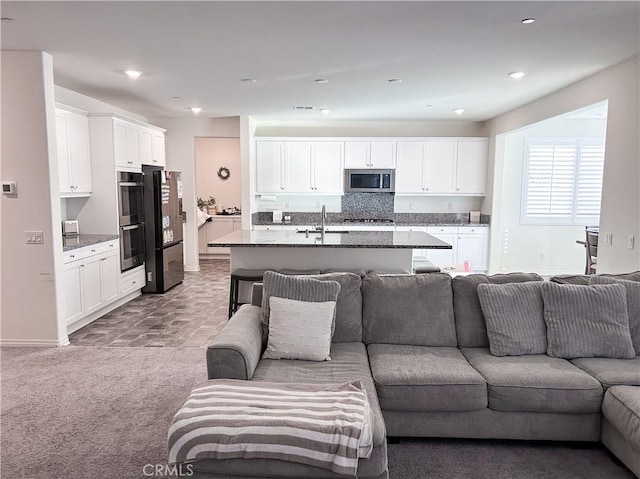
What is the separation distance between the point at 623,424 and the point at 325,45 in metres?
3.15

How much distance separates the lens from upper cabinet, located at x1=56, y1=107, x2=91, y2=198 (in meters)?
4.79

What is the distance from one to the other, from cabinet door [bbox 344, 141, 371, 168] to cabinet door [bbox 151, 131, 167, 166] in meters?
2.93

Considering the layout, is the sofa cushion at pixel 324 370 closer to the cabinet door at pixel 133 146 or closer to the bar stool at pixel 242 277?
the bar stool at pixel 242 277

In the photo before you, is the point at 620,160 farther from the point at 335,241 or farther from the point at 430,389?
the point at 430,389

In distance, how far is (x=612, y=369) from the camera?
8.45ft

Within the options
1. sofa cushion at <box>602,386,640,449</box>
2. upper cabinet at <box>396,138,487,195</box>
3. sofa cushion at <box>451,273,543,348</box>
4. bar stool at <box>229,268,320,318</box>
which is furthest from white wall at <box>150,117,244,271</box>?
sofa cushion at <box>602,386,640,449</box>

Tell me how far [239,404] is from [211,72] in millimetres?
3485

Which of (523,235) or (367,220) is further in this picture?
(367,220)

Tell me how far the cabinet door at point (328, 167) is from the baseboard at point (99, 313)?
11.1 ft

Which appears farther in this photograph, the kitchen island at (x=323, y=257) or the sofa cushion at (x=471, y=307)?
the kitchen island at (x=323, y=257)

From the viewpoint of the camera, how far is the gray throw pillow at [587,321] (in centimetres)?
277

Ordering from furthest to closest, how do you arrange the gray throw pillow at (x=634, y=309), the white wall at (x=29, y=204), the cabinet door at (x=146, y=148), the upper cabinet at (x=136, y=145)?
1. the cabinet door at (x=146, y=148)
2. the upper cabinet at (x=136, y=145)
3. the white wall at (x=29, y=204)
4. the gray throw pillow at (x=634, y=309)

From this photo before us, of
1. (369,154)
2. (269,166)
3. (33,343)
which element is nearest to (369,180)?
(369,154)

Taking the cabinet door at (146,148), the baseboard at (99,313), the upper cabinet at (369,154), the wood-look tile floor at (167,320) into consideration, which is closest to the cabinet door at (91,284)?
the baseboard at (99,313)
